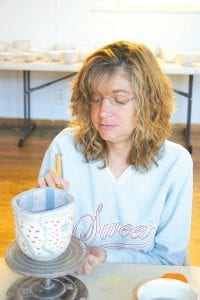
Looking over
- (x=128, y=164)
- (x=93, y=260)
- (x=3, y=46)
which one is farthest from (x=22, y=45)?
(x=93, y=260)

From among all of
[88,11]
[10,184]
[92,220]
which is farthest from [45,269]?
[88,11]

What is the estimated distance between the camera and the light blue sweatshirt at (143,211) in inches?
49.4

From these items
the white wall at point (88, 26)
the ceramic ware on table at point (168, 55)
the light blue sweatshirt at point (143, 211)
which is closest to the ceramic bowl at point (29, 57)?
the white wall at point (88, 26)

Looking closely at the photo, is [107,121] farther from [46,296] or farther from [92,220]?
[46,296]

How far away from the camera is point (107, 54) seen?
1217 mm

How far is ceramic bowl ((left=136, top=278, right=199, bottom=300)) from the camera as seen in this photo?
812mm

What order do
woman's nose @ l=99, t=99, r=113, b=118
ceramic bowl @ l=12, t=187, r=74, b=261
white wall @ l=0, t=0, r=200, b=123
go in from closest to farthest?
ceramic bowl @ l=12, t=187, r=74, b=261
woman's nose @ l=99, t=99, r=113, b=118
white wall @ l=0, t=0, r=200, b=123

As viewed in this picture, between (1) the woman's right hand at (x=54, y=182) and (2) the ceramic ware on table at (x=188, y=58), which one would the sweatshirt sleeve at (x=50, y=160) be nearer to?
(1) the woman's right hand at (x=54, y=182)

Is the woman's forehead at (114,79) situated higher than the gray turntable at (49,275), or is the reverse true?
the woman's forehead at (114,79)

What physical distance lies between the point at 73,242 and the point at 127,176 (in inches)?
15.2

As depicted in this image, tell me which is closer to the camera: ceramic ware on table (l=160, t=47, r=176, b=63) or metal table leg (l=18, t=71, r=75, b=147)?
ceramic ware on table (l=160, t=47, r=176, b=63)

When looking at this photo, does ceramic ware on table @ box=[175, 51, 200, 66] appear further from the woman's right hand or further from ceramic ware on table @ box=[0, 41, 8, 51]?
the woman's right hand

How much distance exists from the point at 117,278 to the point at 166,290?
7.7 inches

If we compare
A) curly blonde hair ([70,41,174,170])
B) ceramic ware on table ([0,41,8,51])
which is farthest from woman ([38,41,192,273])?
ceramic ware on table ([0,41,8,51])
